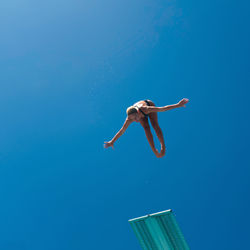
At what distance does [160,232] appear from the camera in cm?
639

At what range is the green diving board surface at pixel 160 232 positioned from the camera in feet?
20.3

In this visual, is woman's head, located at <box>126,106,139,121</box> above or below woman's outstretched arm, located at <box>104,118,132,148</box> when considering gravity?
above

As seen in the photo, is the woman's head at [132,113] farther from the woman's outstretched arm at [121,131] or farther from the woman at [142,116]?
the woman's outstretched arm at [121,131]

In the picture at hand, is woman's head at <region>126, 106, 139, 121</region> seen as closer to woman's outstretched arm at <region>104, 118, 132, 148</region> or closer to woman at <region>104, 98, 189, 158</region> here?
woman at <region>104, 98, 189, 158</region>

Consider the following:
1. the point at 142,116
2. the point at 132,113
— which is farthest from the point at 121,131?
the point at 142,116

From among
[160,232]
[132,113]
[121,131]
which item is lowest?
[160,232]

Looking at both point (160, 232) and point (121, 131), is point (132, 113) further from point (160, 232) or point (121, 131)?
point (160, 232)

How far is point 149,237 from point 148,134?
209 cm

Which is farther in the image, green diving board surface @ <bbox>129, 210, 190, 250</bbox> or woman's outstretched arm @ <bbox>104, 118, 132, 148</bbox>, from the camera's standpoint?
woman's outstretched arm @ <bbox>104, 118, 132, 148</bbox>

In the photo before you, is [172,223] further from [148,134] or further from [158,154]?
[148,134]

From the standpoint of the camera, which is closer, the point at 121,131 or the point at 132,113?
the point at 132,113

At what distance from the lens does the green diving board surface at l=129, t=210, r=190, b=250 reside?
6191mm

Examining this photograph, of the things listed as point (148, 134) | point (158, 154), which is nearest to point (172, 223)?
point (158, 154)

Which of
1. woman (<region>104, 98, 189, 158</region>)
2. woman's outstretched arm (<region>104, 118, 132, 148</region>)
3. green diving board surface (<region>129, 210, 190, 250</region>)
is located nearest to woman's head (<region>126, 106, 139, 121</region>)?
woman (<region>104, 98, 189, 158</region>)
